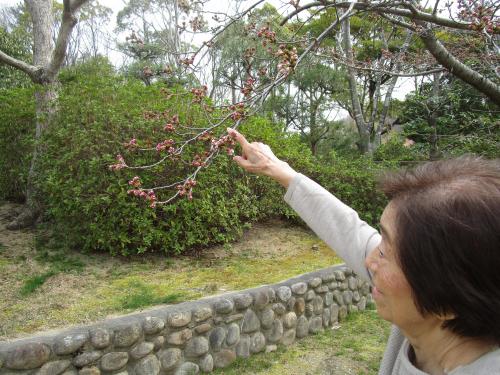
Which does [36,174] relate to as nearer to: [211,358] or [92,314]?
[92,314]

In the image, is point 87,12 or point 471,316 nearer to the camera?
point 471,316

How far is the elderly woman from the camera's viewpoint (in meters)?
0.74

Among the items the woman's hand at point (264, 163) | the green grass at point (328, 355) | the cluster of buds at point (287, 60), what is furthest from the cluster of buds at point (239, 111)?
the green grass at point (328, 355)

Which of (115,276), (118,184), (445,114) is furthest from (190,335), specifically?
(445,114)

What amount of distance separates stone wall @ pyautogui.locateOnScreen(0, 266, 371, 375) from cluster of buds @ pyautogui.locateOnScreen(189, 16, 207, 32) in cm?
198

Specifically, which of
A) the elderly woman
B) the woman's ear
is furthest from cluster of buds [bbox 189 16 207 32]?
the woman's ear

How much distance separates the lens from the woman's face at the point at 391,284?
2.81 feet

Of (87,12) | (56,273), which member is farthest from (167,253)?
(87,12)

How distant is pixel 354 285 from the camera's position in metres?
4.62

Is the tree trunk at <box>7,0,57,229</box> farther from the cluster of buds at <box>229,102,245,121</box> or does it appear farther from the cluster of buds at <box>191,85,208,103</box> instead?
the cluster of buds at <box>229,102,245,121</box>

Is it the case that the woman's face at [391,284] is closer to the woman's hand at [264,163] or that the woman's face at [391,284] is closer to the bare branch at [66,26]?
the woman's hand at [264,163]

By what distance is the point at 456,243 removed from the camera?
0.74 meters

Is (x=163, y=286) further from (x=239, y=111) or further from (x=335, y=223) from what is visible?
(x=335, y=223)

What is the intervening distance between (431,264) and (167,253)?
13.3ft
